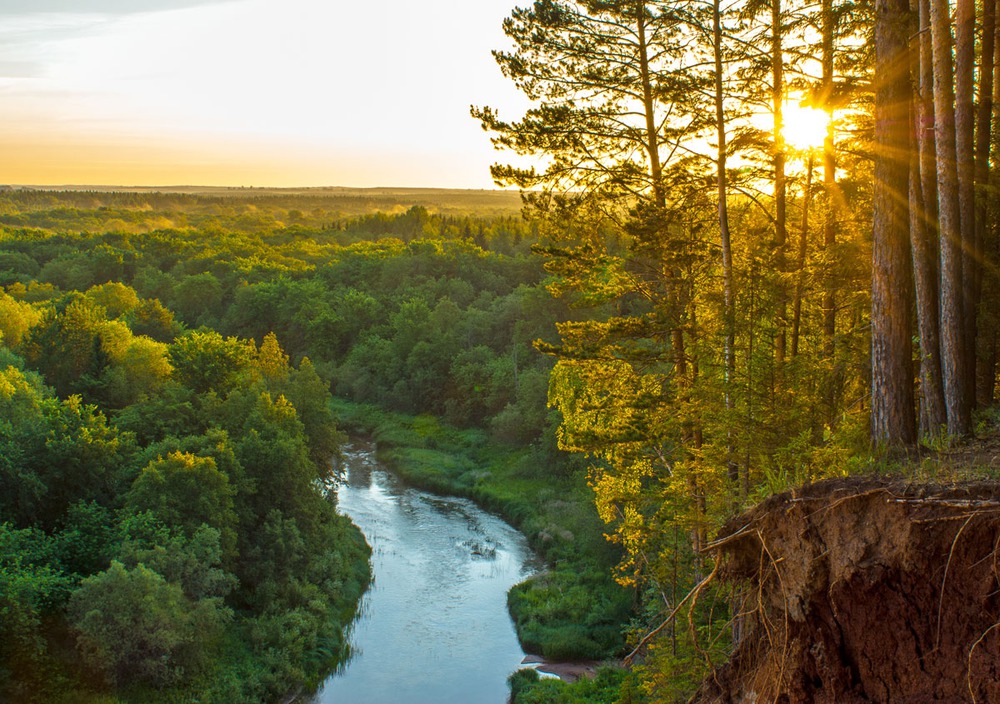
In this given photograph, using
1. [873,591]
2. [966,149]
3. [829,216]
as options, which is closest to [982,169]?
[966,149]

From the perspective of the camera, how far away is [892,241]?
11.4 meters

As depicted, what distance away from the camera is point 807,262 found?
15.3 metres

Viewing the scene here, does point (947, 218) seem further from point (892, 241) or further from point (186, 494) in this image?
point (186, 494)

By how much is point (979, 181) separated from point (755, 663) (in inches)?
346

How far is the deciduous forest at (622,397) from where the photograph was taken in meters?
11.6

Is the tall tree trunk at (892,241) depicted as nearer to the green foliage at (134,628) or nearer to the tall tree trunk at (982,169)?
the tall tree trunk at (982,169)

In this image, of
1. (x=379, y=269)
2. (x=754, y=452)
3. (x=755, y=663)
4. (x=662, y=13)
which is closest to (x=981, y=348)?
(x=754, y=452)

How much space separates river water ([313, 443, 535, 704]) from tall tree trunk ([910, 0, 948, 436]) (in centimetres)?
1757

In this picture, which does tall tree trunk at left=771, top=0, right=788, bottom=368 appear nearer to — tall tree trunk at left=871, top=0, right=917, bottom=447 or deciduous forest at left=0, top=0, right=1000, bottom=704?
deciduous forest at left=0, top=0, right=1000, bottom=704

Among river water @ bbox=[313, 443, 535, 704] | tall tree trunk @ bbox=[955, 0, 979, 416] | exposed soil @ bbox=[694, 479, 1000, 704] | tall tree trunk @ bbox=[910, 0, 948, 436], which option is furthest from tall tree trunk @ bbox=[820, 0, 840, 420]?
→ river water @ bbox=[313, 443, 535, 704]

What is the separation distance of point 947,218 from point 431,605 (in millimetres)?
23872

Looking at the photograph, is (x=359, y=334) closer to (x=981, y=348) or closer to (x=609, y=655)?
(x=609, y=655)

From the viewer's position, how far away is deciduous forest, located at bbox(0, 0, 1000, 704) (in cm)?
1156

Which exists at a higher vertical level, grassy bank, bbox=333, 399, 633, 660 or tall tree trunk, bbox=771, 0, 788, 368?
tall tree trunk, bbox=771, 0, 788, 368
